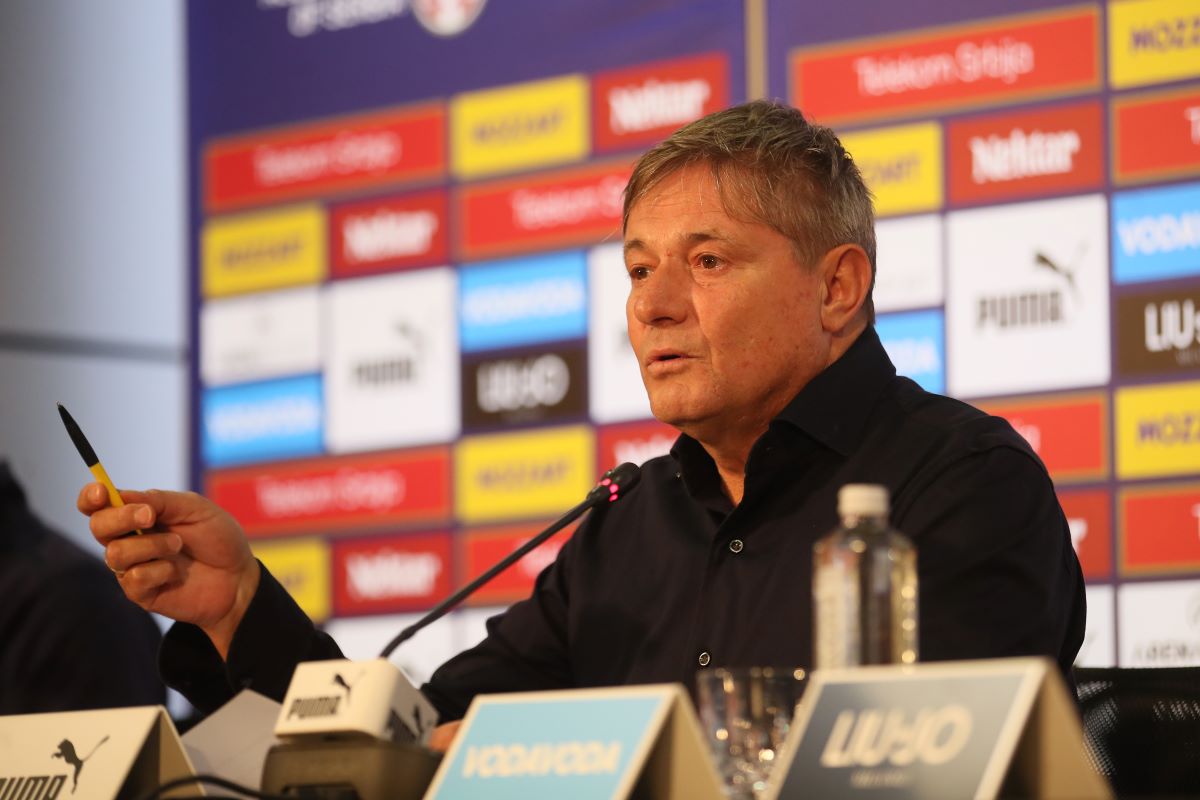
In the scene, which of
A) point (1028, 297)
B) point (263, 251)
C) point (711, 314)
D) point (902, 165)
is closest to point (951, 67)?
point (902, 165)

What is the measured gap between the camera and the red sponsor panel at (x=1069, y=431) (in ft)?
10.5

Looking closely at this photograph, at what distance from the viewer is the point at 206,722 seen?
64.4 inches

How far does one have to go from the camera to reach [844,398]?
211 cm

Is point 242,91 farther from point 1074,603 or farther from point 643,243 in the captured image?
point 1074,603

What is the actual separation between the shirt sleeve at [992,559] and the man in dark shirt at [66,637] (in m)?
1.65

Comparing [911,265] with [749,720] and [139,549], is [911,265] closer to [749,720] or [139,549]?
[139,549]

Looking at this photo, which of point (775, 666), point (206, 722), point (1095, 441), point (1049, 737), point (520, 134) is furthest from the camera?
point (520, 134)

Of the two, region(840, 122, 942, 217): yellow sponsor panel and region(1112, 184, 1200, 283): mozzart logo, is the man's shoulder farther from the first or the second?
region(840, 122, 942, 217): yellow sponsor panel

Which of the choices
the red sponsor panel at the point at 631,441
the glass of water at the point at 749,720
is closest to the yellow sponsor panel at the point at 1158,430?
the red sponsor panel at the point at 631,441

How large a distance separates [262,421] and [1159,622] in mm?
2174

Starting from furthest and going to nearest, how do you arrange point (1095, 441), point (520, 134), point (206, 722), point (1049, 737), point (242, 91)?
point (242, 91), point (520, 134), point (1095, 441), point (206, 722), point (1049, 737)

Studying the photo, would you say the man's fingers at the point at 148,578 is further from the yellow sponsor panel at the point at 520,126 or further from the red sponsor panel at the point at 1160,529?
the yellow sponsor panel at the point at 520,126

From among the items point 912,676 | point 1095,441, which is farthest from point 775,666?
point 1095,441

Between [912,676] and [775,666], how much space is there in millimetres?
756
